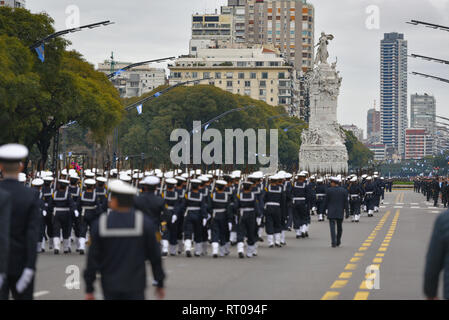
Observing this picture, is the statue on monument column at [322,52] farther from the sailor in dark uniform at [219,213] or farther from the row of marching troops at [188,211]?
the sailor in dark uniform at [219,213]

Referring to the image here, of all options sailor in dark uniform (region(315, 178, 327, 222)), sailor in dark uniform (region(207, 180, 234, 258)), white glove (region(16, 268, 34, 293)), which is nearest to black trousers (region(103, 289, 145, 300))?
white glove (region(16, 268, 34, 293))

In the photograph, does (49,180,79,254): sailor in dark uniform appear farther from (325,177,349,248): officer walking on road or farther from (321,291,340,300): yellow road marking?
(321,291,340,300): yellow road marking

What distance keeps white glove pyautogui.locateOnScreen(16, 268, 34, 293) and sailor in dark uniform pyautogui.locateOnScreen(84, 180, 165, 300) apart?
843mm

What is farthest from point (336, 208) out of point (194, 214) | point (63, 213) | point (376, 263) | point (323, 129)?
point (323, 129)

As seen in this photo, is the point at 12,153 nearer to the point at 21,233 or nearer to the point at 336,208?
the point at 21,233

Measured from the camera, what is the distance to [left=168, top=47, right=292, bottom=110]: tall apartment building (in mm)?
178750

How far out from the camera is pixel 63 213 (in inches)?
836

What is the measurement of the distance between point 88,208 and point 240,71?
160 m

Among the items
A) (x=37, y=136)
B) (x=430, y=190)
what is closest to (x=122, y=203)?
(x=37, y=136)

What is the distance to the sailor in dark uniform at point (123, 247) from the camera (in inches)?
300

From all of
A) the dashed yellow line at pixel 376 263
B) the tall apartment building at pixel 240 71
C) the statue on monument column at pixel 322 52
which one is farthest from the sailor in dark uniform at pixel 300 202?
the tall apartment building at pixel 240 71

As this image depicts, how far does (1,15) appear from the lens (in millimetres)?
40531

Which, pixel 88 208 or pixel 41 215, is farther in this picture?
pixel 41 215

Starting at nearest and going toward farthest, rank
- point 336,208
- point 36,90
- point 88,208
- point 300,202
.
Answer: point 88,208, point 336,208, point 300,202, point 36,90
